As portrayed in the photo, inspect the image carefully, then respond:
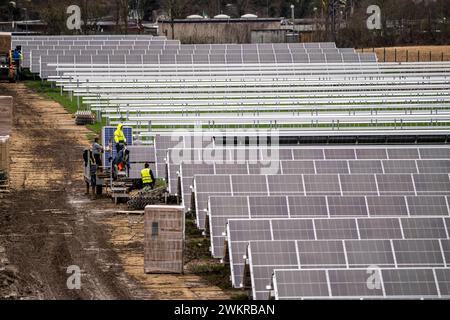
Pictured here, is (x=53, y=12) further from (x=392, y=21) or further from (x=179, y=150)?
(x=179, y=150)

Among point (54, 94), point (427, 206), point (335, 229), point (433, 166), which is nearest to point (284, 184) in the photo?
point (427, 206)

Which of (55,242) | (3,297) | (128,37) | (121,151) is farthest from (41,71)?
(3,297)

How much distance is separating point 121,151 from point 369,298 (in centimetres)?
1359

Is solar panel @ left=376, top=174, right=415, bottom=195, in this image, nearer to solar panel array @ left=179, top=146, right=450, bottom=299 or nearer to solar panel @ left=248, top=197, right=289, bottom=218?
solar panel array @ left=179, top=146, right=450, bottom=299

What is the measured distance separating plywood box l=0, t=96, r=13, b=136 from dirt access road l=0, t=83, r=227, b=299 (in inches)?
42.9

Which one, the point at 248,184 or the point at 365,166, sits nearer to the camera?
the point at 248,184

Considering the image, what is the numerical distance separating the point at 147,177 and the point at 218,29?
4708cm

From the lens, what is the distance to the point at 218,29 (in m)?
78.8

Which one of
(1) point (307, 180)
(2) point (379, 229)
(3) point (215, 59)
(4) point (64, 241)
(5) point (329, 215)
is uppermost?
(3) point (215, 59)

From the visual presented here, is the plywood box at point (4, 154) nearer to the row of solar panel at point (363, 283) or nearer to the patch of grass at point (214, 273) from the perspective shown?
the patch of grass at point (214, 273)

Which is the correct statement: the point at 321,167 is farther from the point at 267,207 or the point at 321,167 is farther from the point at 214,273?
the point at 214,273

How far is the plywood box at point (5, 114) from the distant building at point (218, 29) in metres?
39.8

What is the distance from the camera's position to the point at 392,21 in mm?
92125
